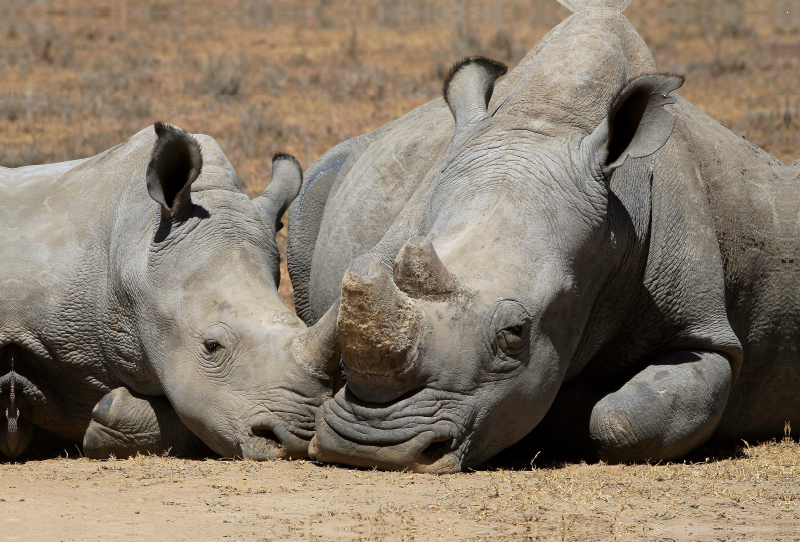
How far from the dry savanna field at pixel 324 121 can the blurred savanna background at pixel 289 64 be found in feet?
0.19

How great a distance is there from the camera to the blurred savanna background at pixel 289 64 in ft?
47.7

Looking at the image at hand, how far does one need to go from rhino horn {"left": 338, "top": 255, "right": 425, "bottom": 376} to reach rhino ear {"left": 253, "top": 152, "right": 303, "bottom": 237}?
74.9 inches

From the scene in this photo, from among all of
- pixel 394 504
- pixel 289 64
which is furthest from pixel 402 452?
pixel 289 64

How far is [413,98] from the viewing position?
16.9 metres

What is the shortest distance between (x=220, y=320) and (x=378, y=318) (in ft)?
4.20

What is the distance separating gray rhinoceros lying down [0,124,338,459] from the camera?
567cm

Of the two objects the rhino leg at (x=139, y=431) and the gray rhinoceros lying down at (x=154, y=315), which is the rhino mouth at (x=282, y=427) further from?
the rhino leg at (x=139, y=431)

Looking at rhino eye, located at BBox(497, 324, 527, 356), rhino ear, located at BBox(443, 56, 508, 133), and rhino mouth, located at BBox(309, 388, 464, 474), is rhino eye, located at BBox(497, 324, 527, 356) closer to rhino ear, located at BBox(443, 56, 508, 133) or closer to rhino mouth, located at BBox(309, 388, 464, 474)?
rhino mouth, located at BBox(309, 388, 464, 474)

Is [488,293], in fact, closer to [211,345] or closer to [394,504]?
[394,504]

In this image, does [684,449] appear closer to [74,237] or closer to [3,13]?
[74,237]

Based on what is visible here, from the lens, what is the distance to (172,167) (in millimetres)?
6484

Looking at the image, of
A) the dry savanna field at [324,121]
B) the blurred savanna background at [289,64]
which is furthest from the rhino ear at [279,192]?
the blurred savanna background at [289,64]

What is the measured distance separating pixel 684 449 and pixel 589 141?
1707 millimetres

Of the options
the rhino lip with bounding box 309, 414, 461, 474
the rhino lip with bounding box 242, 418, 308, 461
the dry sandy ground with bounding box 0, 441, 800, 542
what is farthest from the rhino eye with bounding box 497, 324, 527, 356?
the rhino lip with bounding box 242, 418, 308, 461
